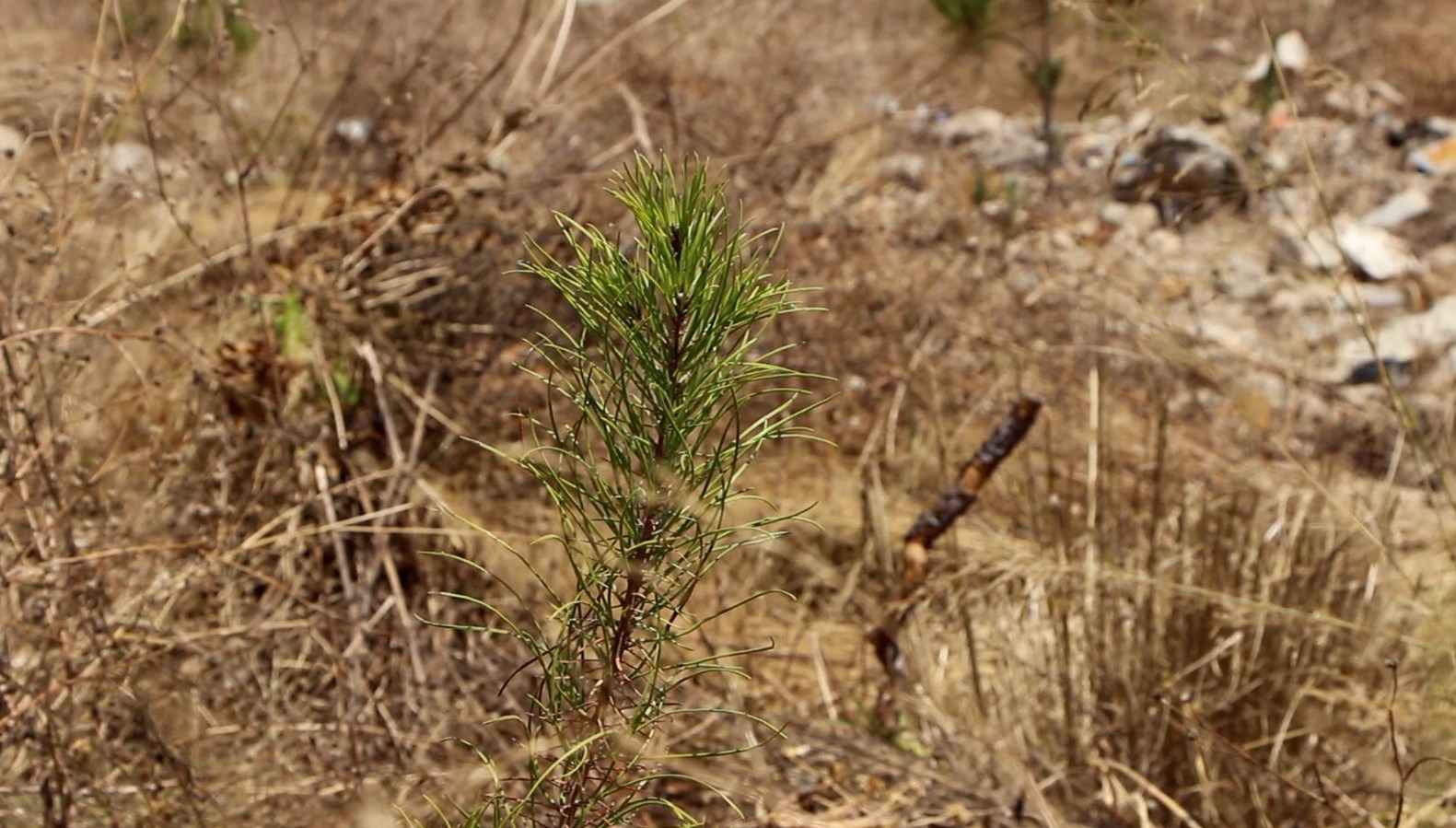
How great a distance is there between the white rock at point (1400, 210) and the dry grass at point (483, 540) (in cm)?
173

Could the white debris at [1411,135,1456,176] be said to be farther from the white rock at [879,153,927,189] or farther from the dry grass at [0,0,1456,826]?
the dry grass at [0,0,1456,826]

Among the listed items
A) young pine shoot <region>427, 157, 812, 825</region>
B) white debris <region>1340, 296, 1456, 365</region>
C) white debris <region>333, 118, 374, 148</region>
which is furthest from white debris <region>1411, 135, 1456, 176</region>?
young pine shoot <region>427, 157, 812, 825</region>

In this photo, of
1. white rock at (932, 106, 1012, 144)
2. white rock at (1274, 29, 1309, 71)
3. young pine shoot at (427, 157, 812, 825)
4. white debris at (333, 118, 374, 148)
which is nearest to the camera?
Answer: young pine shoot at (427, 157, 812, 825)

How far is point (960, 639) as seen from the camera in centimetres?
250

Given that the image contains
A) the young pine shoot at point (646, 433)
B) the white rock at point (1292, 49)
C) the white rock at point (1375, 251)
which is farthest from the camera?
the white rock at point (1292, 49)

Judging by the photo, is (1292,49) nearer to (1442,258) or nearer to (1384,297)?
(1442,258)

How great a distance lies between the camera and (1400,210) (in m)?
5.23

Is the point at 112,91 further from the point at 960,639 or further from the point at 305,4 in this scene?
the point at 305,4

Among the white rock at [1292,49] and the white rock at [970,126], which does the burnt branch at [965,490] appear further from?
the white rock at [1292,49]

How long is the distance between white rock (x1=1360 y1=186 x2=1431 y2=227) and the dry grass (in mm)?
1732

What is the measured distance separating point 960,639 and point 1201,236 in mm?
3002

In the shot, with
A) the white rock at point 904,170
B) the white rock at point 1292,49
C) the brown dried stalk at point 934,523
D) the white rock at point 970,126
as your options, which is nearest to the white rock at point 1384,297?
the white rock at point 904,170

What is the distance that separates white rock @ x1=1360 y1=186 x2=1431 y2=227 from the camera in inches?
205

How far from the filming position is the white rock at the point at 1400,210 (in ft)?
17.1
